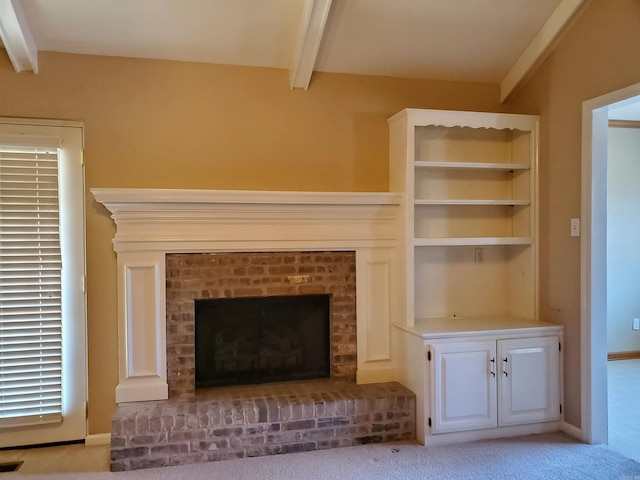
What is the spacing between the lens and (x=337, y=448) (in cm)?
312

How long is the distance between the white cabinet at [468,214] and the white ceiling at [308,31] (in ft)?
1.50

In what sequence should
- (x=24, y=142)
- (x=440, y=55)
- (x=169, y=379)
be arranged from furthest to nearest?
(x=440, y=55)
(x=169, y=379)
(x=24, y=142)

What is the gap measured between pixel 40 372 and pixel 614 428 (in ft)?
12.8

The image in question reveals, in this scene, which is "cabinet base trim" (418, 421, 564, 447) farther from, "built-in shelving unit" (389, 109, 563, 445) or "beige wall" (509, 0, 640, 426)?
"beige wall" (509, 0, 640, 426)

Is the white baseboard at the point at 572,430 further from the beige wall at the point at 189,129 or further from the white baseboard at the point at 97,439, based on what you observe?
the white baseboard at the point at 97,439

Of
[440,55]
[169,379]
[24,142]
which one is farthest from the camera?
[440,55]

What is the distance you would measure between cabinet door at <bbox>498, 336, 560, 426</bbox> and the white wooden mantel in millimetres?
862

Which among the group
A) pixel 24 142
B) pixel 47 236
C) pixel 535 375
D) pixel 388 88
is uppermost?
pixel 388 88

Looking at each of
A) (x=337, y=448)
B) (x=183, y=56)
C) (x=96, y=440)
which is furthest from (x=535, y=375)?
(x=183, y=56)

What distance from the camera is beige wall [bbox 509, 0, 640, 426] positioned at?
9.61ft

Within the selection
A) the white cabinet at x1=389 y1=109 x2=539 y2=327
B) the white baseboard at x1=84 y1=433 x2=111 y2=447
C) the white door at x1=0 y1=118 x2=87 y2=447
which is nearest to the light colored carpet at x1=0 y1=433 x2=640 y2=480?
the white baseboard at x1=84 y1=433 x2=111 y2=447

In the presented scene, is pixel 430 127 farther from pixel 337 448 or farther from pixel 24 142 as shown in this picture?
pixel 24 142

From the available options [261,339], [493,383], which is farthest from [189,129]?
[493,383]

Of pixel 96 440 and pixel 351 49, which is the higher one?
pixel 351 49
